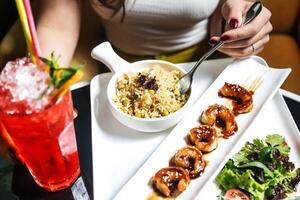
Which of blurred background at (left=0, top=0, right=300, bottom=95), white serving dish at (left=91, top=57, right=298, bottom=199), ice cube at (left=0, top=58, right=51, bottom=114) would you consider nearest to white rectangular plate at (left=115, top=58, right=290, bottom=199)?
white serving dish at (left=91, top=57, right=298, bottom=199)

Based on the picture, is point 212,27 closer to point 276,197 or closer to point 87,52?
point 87,52

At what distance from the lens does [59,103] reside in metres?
0.70

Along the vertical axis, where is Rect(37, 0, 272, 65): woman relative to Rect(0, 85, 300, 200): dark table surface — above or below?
above

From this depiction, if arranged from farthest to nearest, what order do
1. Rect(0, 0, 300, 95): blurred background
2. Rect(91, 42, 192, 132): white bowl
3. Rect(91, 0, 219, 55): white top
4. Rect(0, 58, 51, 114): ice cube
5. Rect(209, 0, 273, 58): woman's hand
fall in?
Rect(0, 0, 300, 95): blurred background → Rect(91, 0, 219, 55): white top → Rect(209, 0, 273, 58): woman's hand → Rect(91, 42, 192, 132): white bowl → Rect(0, 58, 51, 114): ice cube

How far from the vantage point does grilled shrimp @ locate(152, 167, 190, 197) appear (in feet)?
2.71

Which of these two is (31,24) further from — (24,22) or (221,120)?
(221,120)

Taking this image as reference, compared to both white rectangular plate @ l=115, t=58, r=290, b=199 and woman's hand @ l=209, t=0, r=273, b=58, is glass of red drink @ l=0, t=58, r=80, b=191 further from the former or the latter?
woman's hand @ l=209, t=0, r=273, b=58

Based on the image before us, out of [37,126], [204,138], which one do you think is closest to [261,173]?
[204,138]

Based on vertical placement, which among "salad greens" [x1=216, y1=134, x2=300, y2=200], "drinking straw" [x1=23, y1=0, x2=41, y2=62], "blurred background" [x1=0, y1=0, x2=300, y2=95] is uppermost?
"drinking straw" [x1=23, y1=0, x2=41, y2=62]

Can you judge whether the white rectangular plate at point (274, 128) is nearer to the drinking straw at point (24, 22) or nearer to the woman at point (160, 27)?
the woman at point (160, 27)

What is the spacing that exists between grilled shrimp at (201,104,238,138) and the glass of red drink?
30 centimetres

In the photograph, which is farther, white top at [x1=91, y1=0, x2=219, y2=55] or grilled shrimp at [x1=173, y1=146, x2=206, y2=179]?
white top at [x1=91, y1=0, x2=219, y2=55]

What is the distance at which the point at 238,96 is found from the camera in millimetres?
1012

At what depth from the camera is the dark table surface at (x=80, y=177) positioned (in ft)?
2.89
